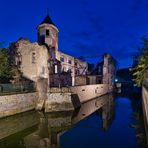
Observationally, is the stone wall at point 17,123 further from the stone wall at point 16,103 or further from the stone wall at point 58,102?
the stone wall at point 58,102

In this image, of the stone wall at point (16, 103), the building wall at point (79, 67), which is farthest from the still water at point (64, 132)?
the building wall at point (79, 67)

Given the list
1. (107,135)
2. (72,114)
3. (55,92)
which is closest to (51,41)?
(55,92)

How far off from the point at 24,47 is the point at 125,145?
80.6ft

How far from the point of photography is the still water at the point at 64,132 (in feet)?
49.9

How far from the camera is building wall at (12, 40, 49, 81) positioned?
1303 inches

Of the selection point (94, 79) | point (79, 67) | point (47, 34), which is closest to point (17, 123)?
point (47, 34)

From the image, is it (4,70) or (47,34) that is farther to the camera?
(47,34)

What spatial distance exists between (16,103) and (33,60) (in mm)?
11076

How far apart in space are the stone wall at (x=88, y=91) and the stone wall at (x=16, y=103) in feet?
23.2

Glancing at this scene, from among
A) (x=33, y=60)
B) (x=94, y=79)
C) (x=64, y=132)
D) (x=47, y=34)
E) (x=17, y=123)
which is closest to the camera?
(x=64, y=132)

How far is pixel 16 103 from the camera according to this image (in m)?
23.9

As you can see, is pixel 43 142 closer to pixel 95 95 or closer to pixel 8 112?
pixel 8 112

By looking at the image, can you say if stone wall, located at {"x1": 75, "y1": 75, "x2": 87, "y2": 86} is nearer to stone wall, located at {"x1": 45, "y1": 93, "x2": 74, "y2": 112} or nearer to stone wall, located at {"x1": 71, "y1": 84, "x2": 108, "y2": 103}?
stone wall, located at {"x1": 71, "y1": 84, "x2": 108, "y2": 103}

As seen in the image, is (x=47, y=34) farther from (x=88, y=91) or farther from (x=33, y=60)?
(x=88, y=91)
